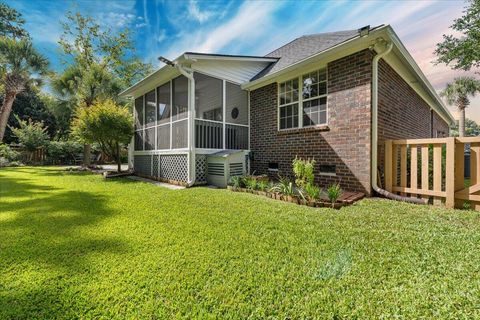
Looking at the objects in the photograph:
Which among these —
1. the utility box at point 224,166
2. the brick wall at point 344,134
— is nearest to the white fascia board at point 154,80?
the utility box at point 224,166

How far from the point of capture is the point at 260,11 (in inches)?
313

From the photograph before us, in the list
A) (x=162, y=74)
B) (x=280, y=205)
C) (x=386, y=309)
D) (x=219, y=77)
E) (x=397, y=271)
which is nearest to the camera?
(x=386, y=309)

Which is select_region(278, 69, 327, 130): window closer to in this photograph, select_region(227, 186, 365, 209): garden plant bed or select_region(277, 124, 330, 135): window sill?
select_region(277, 124, 330, 135): window sill

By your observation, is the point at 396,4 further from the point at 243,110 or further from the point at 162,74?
the point at 162,74

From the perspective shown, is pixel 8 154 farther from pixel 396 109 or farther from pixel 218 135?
pixel 396 109

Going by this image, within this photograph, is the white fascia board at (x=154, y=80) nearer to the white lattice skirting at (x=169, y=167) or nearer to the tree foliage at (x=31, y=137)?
the white lattice skirting at (x=169, y=167)

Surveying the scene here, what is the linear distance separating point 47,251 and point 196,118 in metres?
5.68

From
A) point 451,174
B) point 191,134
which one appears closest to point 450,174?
point 451,174

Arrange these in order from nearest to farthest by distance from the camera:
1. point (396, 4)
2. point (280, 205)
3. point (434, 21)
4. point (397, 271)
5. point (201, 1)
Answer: point (397, 271)
point (280, 205)
point (396, 4)
point (434, 21)
point (201, 1)

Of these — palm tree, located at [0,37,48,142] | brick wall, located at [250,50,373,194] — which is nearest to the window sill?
brick wall, located at [250,50,373,194]

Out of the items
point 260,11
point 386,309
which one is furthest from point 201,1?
point 386,309

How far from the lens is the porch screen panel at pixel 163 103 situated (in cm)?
905

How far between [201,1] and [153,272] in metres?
10.9

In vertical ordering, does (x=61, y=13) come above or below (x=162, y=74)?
above
